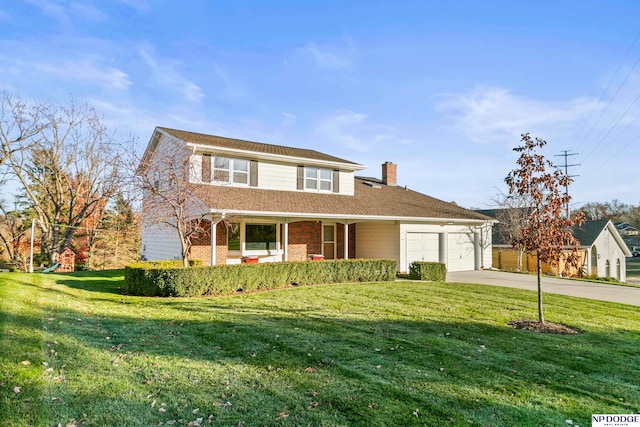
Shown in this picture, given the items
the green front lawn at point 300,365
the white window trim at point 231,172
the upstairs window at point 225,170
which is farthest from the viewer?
the white window trim at point 231,172

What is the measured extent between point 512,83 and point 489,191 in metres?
20.6

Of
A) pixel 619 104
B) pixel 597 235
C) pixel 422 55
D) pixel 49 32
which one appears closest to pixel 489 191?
pixel 597 235

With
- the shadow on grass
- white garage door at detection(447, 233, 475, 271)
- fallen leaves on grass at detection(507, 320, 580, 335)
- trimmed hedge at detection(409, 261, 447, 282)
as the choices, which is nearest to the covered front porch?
trimmed hedge at detection(409, 261, 447, 282)

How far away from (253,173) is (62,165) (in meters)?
15.5

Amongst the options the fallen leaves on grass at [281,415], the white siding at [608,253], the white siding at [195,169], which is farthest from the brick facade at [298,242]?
the white siding at [608,253]

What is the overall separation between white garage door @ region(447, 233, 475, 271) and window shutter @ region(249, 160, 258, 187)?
10.9 metres

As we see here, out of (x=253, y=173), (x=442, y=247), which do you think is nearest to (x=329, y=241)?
(x=253, y=173)

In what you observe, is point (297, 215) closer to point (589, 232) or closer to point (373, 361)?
point (373, 361)

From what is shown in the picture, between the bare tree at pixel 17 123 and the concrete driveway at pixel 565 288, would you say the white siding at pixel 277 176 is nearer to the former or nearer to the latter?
the concrete driveway at pixel 565 288

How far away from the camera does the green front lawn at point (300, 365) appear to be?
12.5 ft

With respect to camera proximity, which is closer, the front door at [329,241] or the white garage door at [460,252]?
the front door at [329,241]

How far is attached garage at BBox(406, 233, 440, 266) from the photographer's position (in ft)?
62.1

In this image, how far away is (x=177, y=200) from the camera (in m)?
12.3

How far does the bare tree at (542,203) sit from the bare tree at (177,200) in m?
9.52
